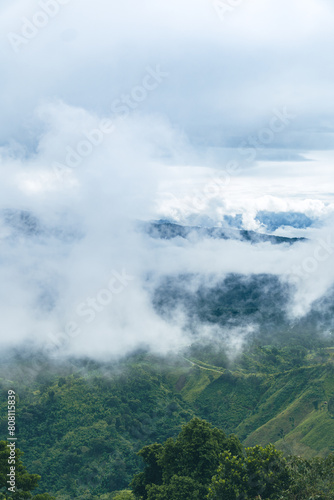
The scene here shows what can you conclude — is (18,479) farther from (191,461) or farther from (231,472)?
(231,472)

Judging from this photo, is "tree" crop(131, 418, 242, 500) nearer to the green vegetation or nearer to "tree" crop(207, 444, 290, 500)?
"tree" crop(207, 444, 290, 500)

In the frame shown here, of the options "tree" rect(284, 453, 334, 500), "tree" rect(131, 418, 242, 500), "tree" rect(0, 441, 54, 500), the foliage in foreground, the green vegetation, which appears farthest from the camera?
the green vegetation

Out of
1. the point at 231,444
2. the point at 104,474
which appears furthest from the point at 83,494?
the point at 231,444

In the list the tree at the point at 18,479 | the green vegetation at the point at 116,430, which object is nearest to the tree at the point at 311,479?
the tree at the point at 18,479

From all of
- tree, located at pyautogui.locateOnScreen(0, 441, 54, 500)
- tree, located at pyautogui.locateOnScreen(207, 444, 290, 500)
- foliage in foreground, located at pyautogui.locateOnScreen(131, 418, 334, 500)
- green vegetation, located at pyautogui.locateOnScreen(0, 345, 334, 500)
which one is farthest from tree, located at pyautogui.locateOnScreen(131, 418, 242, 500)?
green vegetation, located at pyautogui.locateOnScreen(0, 345, 334, 500)

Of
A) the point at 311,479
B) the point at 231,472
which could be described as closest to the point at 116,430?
the point at 231,472

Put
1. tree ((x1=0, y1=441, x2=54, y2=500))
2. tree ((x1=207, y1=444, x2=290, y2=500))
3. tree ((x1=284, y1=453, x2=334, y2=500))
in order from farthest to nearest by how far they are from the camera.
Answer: tree ((x1=0, y1=441, x2=54, y2=500)) → tree ((x1=207, y1=444, x2=290, y2=500)) → tree ((x1=284, y1=453, x2=334, y2=500))

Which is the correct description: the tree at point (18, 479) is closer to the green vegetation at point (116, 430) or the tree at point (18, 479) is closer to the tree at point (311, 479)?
the tree at point (311, 479)

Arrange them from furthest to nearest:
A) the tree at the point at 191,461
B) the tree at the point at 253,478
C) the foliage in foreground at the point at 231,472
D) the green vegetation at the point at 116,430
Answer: the green vegetation at the point at 116,430 → the tree at the point at 191,461 → the tree at the point at 253,478 → the foliage in foreground at the point at 231,472

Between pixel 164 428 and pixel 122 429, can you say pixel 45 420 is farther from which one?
pixel 164 428
